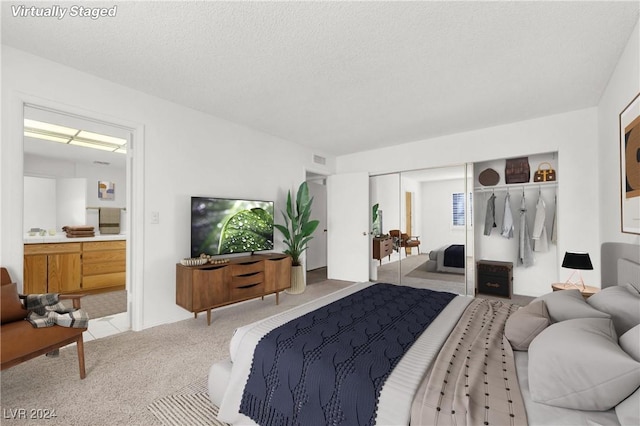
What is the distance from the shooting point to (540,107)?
10.9ft

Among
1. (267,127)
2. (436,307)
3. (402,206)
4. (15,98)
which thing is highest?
(267,127)

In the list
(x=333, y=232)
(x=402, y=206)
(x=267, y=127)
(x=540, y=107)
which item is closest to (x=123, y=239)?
(x=267, y=127)

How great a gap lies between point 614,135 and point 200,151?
4347 millimetres

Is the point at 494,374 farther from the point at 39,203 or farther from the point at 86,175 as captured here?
Answer: the point at 86,175

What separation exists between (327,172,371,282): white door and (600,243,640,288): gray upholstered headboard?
305cm

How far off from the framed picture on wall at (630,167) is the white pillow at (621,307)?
0.75 m

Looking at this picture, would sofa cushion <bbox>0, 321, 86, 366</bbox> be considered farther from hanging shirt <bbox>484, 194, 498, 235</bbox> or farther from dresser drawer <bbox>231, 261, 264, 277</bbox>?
hanging shirt <bbox>484, 194, 498, 235</bbox>

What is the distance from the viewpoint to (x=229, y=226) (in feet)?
11.7

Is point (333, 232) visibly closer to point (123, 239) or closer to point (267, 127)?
point (267, 127)

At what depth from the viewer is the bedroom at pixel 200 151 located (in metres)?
2.22

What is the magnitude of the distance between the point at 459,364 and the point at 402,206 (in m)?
3.87

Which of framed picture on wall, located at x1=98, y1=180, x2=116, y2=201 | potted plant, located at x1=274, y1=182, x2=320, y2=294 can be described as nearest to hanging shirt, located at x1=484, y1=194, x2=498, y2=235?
potted plant, located at x1=274, y1=182, x2=320, y2=294

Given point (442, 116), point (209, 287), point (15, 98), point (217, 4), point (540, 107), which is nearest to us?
point (217, 4)

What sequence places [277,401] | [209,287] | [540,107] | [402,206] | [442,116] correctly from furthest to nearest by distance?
[402,206] < [442,116] < [540,107] < [209,287] < [277,401]
